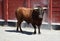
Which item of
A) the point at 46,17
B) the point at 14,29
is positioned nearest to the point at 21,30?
the point at 14,29

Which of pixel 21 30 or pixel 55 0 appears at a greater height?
pixel 55 0

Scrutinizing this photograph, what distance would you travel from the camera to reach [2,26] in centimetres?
1645

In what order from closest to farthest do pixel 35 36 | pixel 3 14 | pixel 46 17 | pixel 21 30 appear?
pixel 35 36 → pixel 21 30 → pixel 46 17 → pixel 3 14

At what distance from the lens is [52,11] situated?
15445mm

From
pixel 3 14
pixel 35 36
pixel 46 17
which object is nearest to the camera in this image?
pixel 35 36

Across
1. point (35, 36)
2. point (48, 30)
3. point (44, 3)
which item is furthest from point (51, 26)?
point (35, 36)

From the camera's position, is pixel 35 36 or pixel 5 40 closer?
pixel 5 40

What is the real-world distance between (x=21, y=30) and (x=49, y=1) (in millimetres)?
2301

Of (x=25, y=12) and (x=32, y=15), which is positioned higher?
(x=25, y=12)

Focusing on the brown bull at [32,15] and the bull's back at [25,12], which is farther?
the bull's back at [25,12]

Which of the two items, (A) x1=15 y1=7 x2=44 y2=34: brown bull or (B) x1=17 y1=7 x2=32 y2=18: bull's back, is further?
(B) x1=17 y1=7 x2=32 y2=18: bull's back

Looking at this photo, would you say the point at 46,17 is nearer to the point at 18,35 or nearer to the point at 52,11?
the point at 52,11

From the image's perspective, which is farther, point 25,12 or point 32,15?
point 25,12

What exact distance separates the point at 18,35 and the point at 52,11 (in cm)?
301
